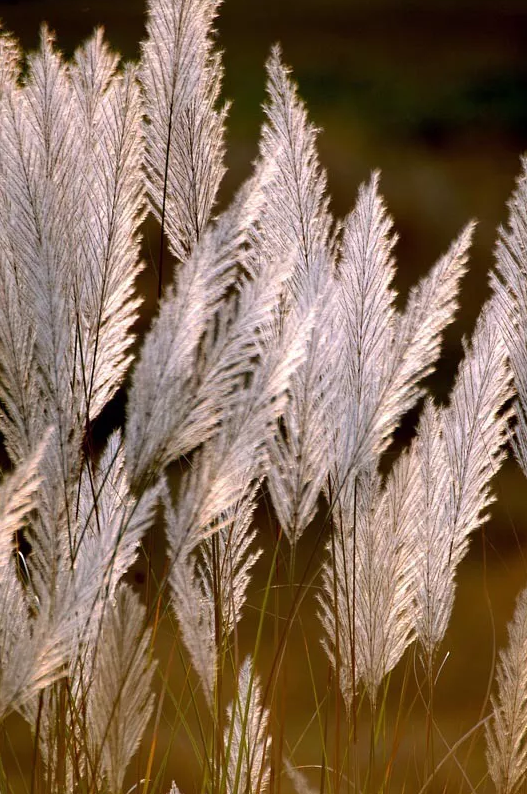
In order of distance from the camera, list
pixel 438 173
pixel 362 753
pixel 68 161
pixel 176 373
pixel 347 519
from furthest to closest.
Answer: pixel 438 173, pixel 362 753, pixel 347 519, pixel 68 161, pixel 176 373

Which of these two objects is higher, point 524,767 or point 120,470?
point 120,470

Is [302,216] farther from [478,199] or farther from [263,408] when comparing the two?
[478,199]

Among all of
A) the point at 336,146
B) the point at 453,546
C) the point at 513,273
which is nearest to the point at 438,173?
the point at 336,146

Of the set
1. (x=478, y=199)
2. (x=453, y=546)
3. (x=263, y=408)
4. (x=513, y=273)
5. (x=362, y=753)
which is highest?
(x=478, y=199)

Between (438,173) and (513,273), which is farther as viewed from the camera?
(438,173)

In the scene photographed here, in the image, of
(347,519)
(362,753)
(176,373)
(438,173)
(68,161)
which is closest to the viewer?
(176,373)

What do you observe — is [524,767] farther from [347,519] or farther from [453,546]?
[347,519]
